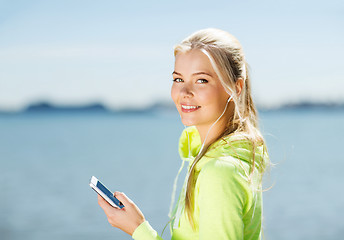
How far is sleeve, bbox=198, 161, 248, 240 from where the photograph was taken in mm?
1440

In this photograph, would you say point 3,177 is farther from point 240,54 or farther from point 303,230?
point 240,54

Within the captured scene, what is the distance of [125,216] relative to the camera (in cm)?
170

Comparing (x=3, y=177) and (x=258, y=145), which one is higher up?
(x=258, y=145)

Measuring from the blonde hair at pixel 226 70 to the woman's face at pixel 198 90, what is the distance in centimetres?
2

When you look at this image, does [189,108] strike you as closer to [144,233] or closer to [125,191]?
[144,233]

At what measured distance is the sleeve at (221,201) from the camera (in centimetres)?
144

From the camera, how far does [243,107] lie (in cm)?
180

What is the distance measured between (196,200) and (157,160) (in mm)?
13084

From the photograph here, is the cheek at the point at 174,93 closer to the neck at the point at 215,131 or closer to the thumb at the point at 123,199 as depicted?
the neck at the point at 215,131

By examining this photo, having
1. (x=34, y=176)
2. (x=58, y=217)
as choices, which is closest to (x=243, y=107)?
(x=58, y=217)

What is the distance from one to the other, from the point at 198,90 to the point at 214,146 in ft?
0.65

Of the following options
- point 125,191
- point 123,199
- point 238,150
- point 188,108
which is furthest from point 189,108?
point 125,191

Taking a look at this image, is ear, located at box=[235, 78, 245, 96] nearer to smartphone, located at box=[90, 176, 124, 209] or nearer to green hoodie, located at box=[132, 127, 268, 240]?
green hoodie, located at box=[132, 127, 268, 240]

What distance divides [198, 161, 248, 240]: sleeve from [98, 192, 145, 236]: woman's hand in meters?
0.30
